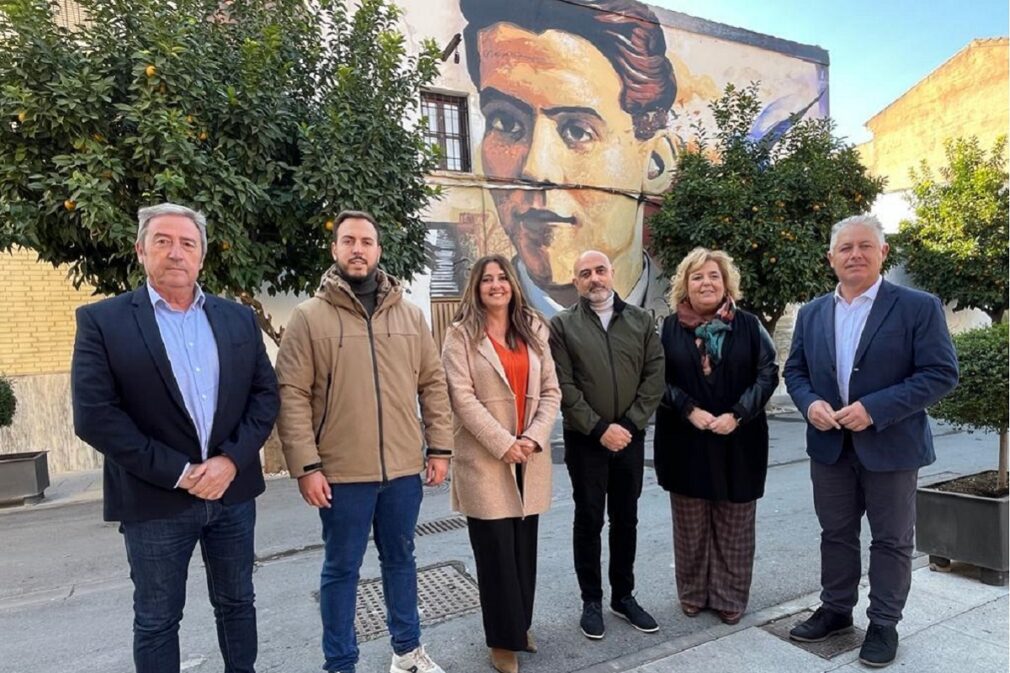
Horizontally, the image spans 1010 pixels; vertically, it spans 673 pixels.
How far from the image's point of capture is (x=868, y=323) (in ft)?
10.1

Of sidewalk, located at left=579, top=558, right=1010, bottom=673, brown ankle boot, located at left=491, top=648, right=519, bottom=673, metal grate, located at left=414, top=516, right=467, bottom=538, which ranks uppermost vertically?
brown ankle boot, located at left=491, top=648, right=519, bottom=673

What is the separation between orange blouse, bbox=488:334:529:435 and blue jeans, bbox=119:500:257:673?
1293mm

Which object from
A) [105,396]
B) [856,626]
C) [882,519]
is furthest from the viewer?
[856,626]

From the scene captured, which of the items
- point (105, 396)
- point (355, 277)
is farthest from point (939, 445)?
point (105, 396)

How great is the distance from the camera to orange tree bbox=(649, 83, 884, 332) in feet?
35.3

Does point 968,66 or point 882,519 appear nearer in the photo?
point 882,519

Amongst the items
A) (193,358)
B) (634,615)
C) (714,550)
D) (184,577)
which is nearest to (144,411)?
(193,358)

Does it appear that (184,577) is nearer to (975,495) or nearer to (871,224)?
(871,224)

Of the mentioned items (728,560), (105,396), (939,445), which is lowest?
(939,445)

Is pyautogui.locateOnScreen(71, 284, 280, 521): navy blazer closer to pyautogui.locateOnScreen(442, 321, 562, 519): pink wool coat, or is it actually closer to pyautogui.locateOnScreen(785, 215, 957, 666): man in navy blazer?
pyautogui.locateOnScreen(442, 321, 562, 519): pink wool coat

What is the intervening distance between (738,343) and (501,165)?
851 cm

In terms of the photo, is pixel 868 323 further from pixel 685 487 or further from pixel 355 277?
pixel 355 277

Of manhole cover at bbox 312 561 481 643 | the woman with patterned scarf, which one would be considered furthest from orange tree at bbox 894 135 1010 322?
manhole cover at bbox 312 561 481 643

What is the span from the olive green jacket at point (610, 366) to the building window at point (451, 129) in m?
8.12
